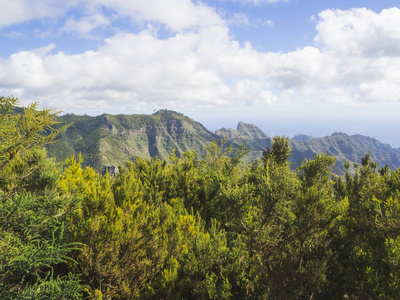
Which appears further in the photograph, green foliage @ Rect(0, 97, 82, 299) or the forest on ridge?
the forest on ridge

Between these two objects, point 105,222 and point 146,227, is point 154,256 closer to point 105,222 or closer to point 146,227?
point 146,227

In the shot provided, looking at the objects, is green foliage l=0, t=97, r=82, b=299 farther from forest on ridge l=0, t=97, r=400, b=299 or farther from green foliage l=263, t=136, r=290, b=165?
green foliage l=263, t=136, r=290, b=165

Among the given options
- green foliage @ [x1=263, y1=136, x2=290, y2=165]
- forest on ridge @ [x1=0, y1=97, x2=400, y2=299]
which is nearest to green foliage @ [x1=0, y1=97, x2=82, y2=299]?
forest on ridge @ [x1=0, y1=97, x2=400, y2=299]

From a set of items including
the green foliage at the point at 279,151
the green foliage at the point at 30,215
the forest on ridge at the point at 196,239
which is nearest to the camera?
the green foliage at the point at 30,215

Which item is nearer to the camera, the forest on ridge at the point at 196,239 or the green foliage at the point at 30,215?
the green foliage at the point at 30,215

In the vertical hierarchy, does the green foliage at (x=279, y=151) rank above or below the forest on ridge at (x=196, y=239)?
above

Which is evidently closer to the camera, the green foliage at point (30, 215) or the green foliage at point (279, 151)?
the green foliage at point (30, 215)

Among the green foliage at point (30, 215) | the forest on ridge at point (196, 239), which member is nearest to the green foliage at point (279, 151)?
the forest on ridge at point (196, 239)

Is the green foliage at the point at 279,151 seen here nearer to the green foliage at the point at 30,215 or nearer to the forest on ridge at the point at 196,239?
the forest on ridge at the point at 196,239

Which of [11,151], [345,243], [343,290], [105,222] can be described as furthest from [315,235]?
[11,151]

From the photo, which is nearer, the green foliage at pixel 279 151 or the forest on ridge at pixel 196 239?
the forest on ridge at pixel 196 239

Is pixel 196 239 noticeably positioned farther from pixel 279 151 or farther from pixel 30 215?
pixel 279 151

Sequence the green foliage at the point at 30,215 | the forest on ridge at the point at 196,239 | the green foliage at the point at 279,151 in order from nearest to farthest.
A: the green foliage at the point at 30,215, the forest on ridge at the point at 196,239, the green foliage at the point at 279,151

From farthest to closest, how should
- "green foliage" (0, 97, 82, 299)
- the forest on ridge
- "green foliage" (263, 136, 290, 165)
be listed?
"green foliage" (263, 136, 290, 165)
the forest on ridge
"green foliage" (0, 97, 82, 299)
